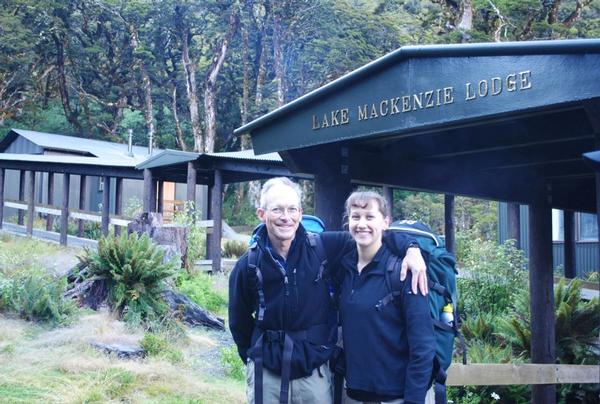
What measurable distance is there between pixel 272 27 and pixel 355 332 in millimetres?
34515

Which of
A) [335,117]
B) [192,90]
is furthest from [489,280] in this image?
[192,90]

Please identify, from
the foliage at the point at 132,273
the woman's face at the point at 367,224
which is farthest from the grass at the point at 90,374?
the woman's face at the point at 367,224

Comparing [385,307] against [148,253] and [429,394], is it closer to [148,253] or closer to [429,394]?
[429,394]

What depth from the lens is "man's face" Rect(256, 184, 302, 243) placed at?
126 inches

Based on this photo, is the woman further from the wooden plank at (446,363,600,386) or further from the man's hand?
the wooden plank at (446,363,600,386)

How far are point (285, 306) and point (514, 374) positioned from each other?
2392 millimetres

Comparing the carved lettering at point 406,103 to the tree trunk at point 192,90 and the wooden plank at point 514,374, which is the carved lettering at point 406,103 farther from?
the tree trunk at point 192,90

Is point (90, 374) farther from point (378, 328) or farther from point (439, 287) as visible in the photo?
point (439, 287)

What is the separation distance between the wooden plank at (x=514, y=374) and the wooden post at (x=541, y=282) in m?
1.38

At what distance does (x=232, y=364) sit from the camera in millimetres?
7828

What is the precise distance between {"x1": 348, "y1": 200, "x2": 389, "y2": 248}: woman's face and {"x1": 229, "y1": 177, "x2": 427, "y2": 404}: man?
0.16 meters

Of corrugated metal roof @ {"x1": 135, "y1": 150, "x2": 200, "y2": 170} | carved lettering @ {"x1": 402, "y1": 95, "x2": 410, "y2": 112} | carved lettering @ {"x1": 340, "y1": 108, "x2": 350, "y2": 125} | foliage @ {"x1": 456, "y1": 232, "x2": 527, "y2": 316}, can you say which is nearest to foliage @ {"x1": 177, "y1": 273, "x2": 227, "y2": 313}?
corrugated metal roof @ {"x1": 135, "y1": 150, "x2": 200, "y2": 170}

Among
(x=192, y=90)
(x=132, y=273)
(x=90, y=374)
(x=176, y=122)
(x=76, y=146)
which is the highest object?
(x=192, y=90)

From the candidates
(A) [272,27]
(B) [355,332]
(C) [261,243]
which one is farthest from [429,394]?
(A) [272,27]
